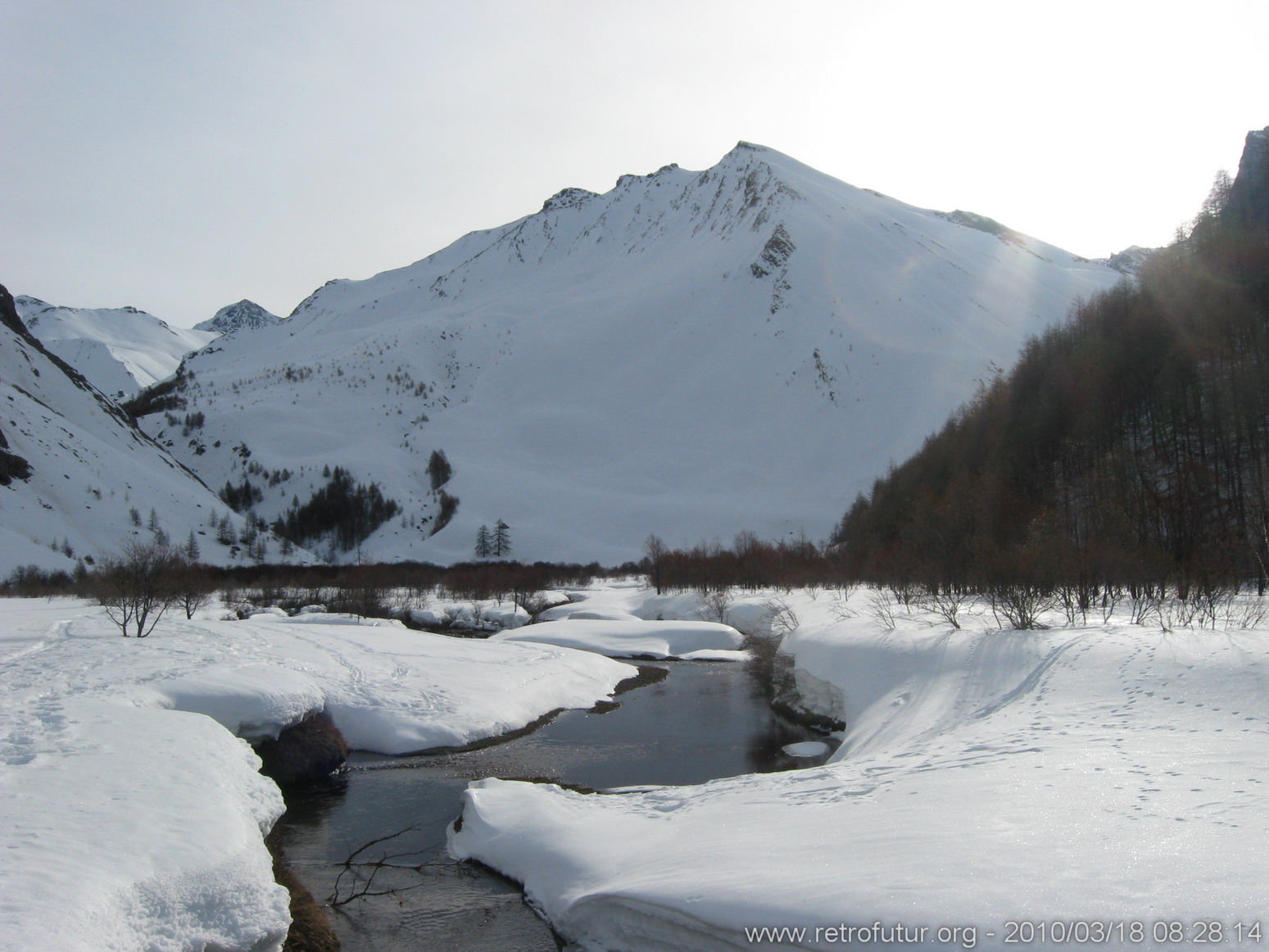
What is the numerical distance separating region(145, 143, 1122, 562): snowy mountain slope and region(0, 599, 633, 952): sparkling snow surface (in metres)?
68.8

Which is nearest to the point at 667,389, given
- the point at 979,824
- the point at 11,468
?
the point at 11,468

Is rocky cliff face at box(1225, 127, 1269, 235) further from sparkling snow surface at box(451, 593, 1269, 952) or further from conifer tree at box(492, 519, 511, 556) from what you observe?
conifer tree at box(492, 519, 511, 556)

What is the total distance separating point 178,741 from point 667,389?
5192 inches

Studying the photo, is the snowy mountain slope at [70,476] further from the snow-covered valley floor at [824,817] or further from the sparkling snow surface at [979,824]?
the sparkling snow surface at [979,824]

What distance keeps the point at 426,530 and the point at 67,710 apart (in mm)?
95911

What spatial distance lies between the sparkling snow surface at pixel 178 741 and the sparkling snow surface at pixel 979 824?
12.6 feet

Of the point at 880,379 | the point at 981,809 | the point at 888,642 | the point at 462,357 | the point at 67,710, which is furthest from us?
the point at 462,357

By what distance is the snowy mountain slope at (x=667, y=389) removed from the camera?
10775cm

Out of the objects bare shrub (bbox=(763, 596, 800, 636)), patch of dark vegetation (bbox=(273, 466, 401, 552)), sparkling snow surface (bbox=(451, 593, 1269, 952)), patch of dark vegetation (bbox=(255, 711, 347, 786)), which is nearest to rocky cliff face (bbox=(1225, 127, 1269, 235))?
bare shrub (bbox=(763, 596, 800, 636))

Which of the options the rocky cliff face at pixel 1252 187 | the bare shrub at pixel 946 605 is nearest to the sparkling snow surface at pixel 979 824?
the bare shrub at pixel 946 605

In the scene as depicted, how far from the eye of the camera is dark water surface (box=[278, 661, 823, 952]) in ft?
32.3

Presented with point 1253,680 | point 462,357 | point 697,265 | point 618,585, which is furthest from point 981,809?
point 697,265

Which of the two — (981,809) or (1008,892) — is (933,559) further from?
(1008,892)

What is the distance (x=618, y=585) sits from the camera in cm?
7344
